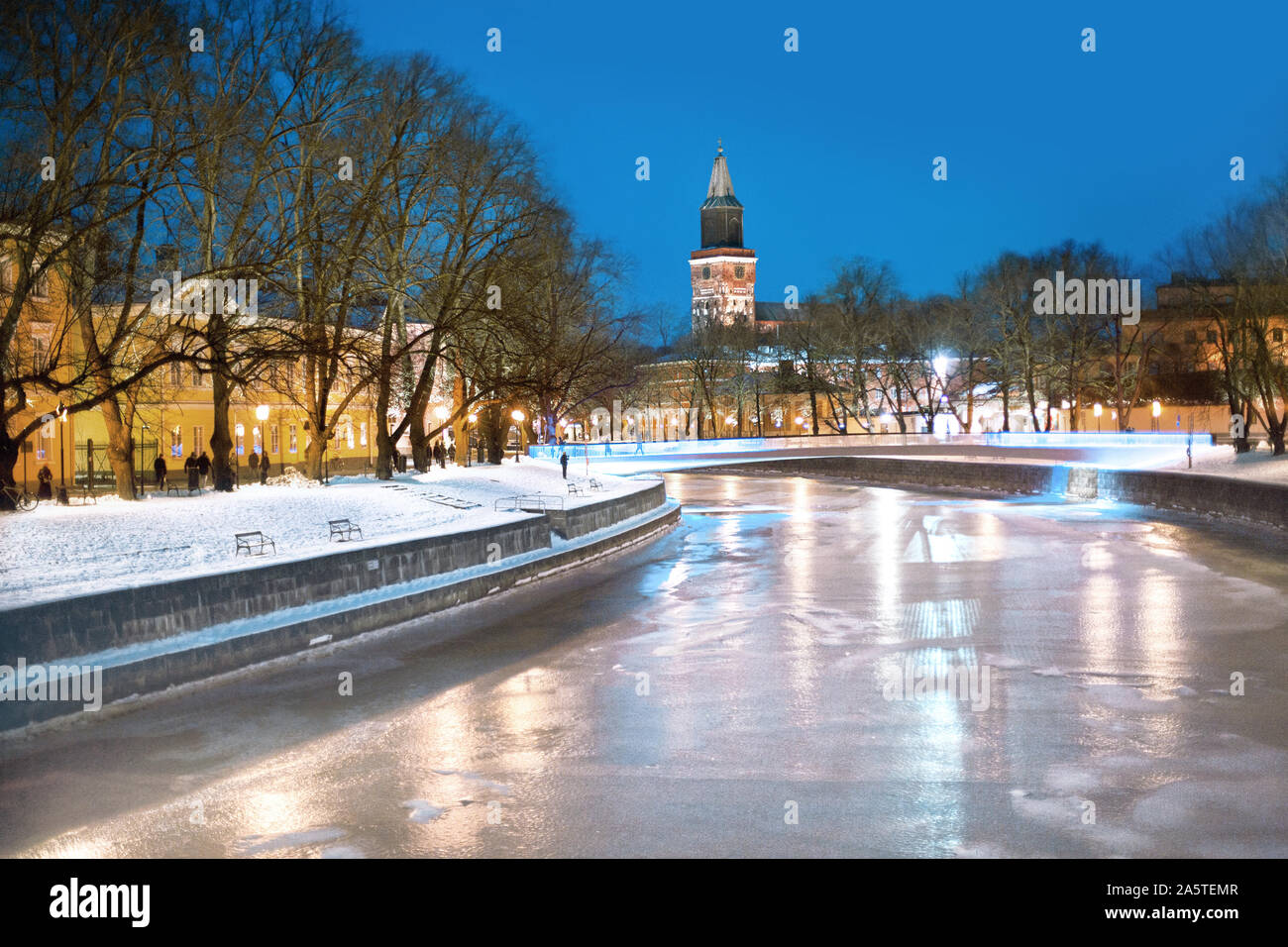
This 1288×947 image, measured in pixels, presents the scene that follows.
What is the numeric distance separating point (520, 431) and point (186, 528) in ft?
192

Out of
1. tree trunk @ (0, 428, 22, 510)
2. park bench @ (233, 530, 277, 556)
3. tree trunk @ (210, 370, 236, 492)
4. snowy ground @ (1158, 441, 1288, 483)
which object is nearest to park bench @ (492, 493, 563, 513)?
tree trunk @ (210, 370, 236, 492)

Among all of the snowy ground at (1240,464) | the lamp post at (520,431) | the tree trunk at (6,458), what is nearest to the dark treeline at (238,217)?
the tree trunk at (6,458)

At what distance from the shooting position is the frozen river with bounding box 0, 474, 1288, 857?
7652 millimetres

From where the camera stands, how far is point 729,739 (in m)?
10.1

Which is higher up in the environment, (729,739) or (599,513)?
(599,513)

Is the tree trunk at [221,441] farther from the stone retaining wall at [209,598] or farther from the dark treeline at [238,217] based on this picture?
the stone retaining wall at [209,598]

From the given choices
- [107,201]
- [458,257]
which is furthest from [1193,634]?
[458,257]

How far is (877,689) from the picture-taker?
1202cm

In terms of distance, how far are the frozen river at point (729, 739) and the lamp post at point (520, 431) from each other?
1573 inches

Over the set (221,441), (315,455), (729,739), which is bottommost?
(729,739)

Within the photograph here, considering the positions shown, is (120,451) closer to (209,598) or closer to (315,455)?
(315,455)

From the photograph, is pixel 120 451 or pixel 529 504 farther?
pixel 529 504

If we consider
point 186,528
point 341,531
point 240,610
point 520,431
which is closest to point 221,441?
point 341,531
